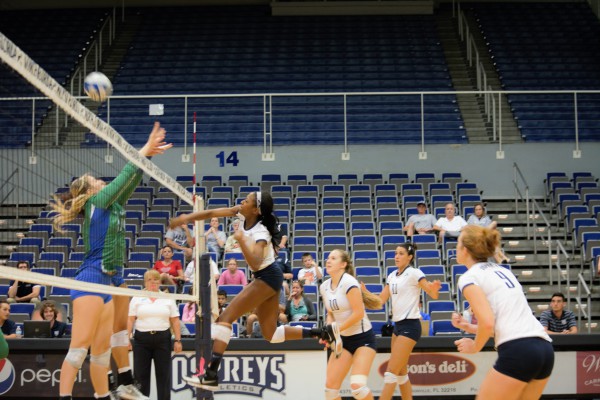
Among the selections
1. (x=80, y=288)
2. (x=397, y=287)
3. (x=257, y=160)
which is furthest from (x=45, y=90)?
(x=257, y=160)

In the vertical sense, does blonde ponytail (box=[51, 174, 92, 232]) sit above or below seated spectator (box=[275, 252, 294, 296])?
above

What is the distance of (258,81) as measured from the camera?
23.0 meters

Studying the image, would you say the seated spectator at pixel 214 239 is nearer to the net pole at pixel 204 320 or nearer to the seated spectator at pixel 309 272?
the seated spectator at pixel 309 272

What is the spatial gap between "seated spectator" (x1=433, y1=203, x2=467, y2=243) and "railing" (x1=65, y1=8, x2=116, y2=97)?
10253 millimetres

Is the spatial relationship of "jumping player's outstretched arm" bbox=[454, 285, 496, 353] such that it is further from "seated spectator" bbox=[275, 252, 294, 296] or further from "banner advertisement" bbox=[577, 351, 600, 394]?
"seated spectator" bbox=[275, 252, 294, 296]

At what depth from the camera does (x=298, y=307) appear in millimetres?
13930

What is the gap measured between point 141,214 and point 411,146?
6665 millimetres

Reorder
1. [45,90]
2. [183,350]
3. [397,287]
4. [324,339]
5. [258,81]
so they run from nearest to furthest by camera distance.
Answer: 1. [45,90]
2. [324,339]
3. [397,287]
4. [183,350]
5. [258,81]

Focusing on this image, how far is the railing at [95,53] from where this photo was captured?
23.1 metres

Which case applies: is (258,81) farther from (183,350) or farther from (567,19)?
(183,350)

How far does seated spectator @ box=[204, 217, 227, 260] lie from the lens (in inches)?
637

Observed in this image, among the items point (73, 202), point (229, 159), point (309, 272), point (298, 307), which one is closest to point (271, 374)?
point (298, 307)

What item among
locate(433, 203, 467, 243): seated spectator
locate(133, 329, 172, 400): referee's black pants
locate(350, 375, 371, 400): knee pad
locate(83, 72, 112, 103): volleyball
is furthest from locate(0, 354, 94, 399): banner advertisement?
locate(433, 203, 467, 243): seated spectator

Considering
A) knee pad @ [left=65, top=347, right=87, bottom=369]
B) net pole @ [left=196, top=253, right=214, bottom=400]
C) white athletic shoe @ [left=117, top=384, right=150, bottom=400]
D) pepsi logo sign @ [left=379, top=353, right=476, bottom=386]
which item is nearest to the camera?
knee pad @ [left=65, top=347, right=87, bottom=369]
